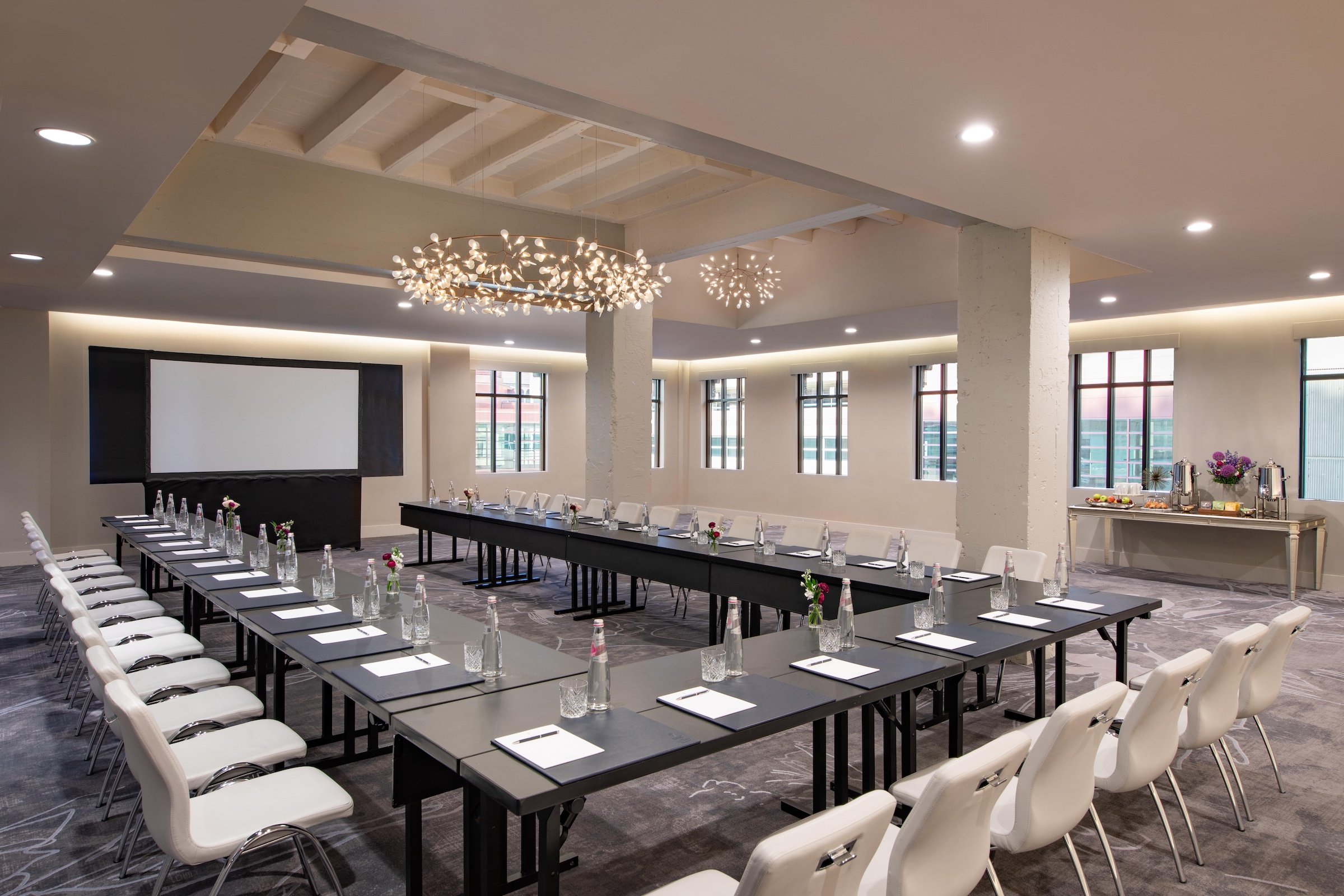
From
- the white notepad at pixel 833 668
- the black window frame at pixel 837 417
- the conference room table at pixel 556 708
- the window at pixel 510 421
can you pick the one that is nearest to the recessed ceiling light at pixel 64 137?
the conference room table at pixel 556 708

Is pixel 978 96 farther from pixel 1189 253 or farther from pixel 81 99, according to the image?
pixel 1189 253

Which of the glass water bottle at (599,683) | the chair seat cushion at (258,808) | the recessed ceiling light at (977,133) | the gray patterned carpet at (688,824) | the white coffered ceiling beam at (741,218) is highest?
the white coffered ceiling beam at (741,218)

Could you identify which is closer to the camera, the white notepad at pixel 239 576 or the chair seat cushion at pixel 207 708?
the chair seat cushion at pixel 207 708

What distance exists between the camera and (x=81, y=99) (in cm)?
313

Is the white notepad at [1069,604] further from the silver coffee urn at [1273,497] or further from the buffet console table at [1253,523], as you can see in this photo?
the silver coffee urn at [1273,497]

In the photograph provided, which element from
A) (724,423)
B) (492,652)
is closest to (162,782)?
(492,652)

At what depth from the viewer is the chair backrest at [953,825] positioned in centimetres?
186

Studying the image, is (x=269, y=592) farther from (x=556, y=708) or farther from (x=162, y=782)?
(x=556, y=708)

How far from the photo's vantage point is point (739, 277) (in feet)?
36.7

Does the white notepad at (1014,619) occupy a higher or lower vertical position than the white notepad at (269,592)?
lower

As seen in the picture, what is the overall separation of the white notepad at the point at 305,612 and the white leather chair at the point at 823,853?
285cm

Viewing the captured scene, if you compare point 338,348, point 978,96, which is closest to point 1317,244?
point 978,96

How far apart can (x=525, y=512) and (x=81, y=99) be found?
608 centimetres

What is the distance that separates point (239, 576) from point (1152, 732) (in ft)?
15.5
